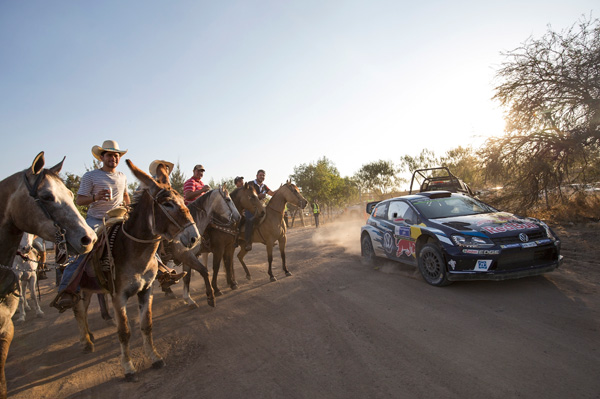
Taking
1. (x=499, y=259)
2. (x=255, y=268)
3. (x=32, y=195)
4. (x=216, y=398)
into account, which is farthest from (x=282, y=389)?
(x=255, y=268)

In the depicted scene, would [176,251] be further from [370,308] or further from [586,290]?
[586,290]

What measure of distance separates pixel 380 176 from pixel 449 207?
36028mm

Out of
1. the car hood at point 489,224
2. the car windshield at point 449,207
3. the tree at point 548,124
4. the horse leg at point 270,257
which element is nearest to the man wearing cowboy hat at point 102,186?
the horse leg at point 270,257

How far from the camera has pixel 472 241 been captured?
577 cm

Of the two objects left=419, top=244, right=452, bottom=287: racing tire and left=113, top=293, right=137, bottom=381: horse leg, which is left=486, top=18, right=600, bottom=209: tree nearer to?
left=419, top=244, right=452, bottom=287: racing tire

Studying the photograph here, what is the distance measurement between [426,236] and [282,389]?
181 inches

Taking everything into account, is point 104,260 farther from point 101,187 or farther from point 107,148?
point 107,148

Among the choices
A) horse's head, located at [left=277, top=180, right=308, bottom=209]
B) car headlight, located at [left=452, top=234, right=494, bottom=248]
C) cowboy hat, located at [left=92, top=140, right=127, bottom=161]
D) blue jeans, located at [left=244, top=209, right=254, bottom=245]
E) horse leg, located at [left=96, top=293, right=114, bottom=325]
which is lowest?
horse leg, located at [left=96, top=293, right=114, bottom=325]

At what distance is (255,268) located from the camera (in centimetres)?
1054

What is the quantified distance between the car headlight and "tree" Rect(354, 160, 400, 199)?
120 feet

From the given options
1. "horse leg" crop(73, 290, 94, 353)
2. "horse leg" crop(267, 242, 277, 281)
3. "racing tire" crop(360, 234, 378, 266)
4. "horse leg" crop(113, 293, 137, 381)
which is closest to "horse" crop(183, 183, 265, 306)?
"horse leg" crop(267, 242, 277, 281)

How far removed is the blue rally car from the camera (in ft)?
18.3

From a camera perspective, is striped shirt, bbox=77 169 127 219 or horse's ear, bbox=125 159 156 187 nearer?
horse's ear, bbox=125 159 156 187

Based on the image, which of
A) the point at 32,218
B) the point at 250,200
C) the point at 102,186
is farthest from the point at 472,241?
the point at 32,218
